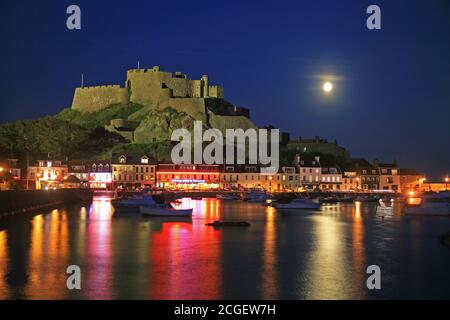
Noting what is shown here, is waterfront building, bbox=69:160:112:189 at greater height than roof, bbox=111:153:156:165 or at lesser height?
lesser

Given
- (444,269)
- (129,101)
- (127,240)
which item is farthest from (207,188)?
(444,269)

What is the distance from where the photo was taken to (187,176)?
8056 cm

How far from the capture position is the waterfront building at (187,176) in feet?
263

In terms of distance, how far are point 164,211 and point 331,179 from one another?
48.9 metres

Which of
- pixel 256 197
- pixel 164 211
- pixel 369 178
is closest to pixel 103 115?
pixel 369 178

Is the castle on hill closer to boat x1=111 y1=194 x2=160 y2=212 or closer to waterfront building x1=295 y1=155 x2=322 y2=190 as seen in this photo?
waterfront building x1=295 y1=155 x2=322 y2=190

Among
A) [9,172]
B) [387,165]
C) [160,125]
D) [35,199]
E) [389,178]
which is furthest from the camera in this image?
[160,125]

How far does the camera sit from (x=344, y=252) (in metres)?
23.7

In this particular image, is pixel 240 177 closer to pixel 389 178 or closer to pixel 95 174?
pixel 95 174

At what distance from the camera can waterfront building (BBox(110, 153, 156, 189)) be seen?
79000 mm

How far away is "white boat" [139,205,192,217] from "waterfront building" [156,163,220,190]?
3828cm

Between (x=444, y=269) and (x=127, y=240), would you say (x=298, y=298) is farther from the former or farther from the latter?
(x=127, y=240)

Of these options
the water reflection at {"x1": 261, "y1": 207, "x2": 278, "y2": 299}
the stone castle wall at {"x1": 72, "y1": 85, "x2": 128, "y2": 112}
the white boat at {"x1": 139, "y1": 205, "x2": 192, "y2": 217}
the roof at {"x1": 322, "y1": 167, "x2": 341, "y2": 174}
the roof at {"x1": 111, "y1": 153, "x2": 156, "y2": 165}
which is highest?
the stone castle wall at {"x1": 72, "y1": 85, "x2": 128, "y2": 112}

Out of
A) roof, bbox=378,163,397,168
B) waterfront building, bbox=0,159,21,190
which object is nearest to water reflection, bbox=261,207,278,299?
waterfront building, bbox=0,159,21,190
